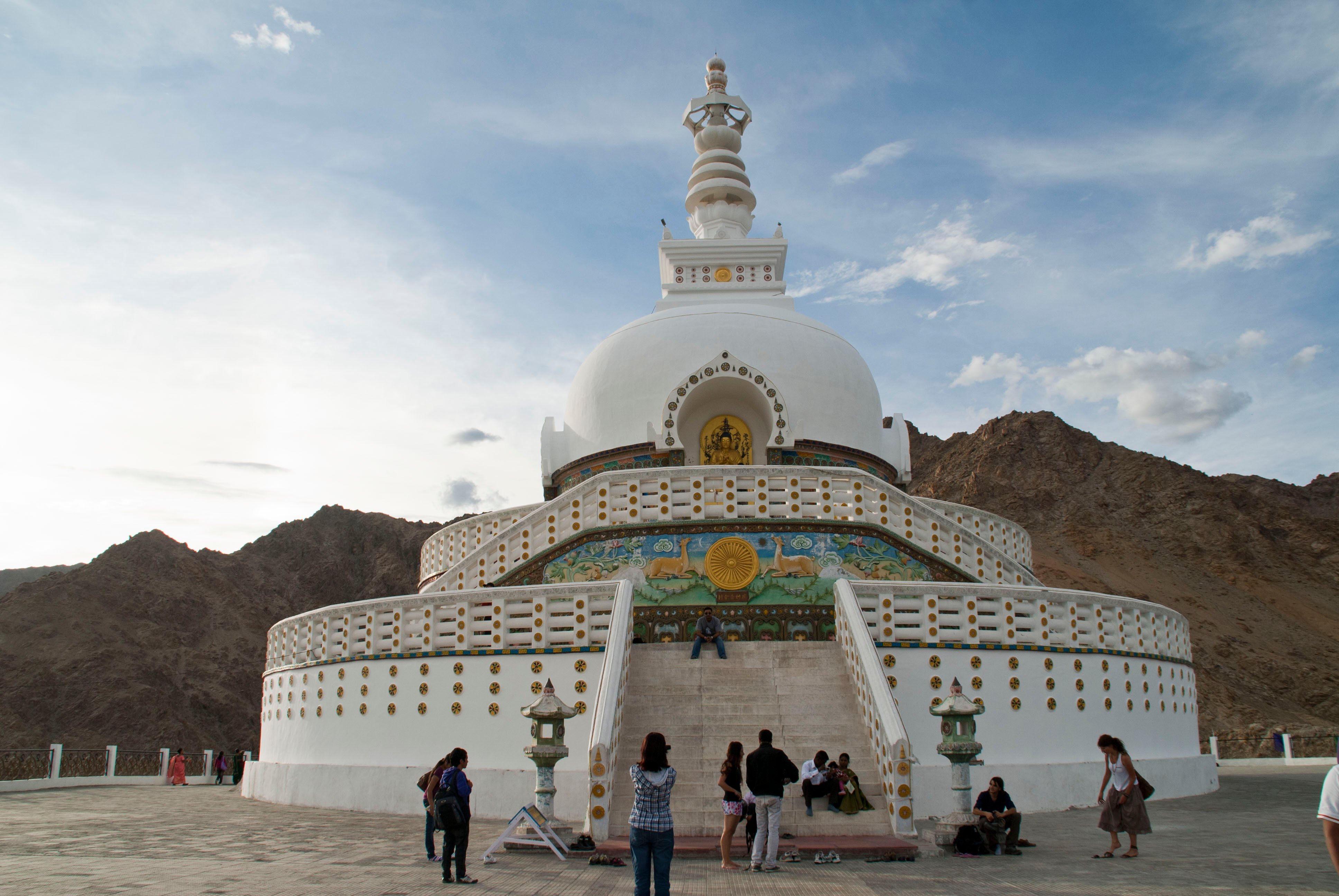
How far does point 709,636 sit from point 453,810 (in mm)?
5570

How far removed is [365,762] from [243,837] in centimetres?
288

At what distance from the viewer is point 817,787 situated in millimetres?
10039

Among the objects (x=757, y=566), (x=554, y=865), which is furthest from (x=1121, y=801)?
(x=757, y=566)

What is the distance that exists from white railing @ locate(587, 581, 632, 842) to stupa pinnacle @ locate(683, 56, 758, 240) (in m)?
13.7

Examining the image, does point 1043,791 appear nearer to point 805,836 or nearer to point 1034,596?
point 1034,596

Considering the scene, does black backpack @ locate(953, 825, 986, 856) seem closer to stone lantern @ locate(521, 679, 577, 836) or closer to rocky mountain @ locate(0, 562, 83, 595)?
stone lantern @ locate(521, 679, 577, 836)

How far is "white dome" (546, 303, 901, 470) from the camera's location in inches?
776

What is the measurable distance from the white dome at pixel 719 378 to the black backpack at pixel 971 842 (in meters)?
10.4

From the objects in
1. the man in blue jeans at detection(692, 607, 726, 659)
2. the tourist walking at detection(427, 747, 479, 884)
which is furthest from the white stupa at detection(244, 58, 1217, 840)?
the tourist walking at detection(427, 747, 479, 884)

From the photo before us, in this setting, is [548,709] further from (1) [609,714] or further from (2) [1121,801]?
(2) [1121,801]

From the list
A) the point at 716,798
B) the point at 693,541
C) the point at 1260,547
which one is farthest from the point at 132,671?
the point at 1260,547

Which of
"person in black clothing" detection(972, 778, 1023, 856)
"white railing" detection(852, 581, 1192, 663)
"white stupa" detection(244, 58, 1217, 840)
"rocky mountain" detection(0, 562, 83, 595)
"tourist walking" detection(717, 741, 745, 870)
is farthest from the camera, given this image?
"rocky mountain" detection(0, 562, 83, 595)

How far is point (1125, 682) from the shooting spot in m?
13.8

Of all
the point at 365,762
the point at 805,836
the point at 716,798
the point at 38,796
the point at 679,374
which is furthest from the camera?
the point at 679,374
